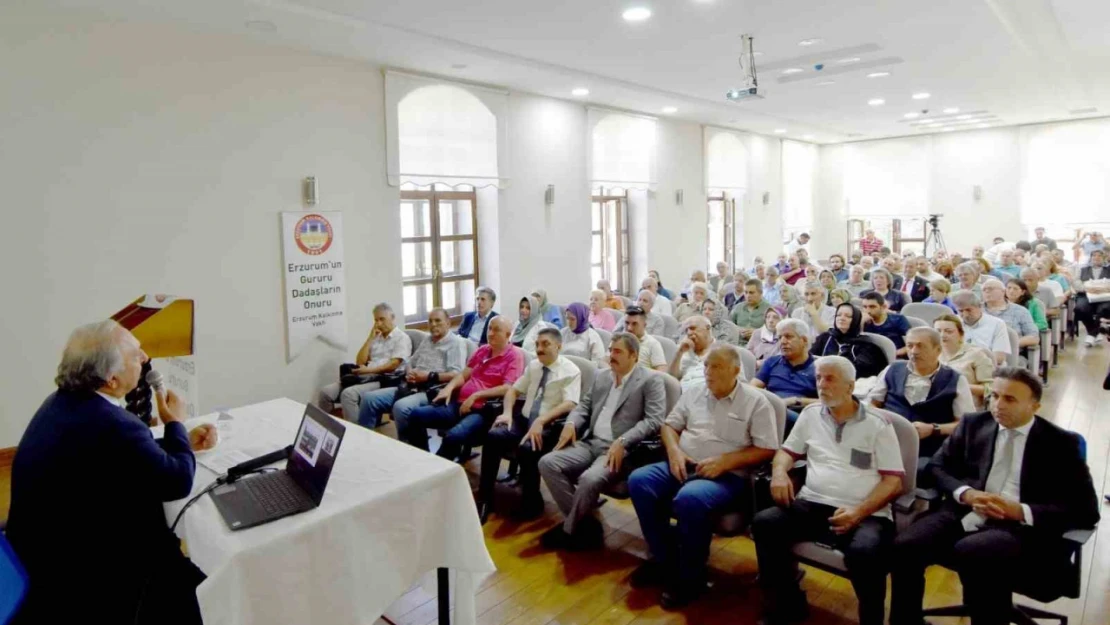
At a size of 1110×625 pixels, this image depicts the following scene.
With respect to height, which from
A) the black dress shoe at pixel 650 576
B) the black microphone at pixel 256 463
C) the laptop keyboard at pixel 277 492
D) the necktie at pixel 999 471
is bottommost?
the black dress shoe at pixel 650 576

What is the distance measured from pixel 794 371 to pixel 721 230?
333 inches

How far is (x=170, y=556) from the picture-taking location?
2.47 metres

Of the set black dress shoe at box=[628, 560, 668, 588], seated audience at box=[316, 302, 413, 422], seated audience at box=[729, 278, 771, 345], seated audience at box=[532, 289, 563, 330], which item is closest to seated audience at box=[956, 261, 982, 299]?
seated audience at box=[729, 278, 771, 345]

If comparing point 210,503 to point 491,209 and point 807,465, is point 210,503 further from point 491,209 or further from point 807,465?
point 491,209

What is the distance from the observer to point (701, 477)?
130 inches

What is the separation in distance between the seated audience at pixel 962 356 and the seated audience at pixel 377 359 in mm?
3908

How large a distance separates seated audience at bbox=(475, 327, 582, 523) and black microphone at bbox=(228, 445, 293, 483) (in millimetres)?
1612

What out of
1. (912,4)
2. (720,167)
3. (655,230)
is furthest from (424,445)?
(720,167)

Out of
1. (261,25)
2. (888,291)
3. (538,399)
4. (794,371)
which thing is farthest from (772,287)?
(261,25)

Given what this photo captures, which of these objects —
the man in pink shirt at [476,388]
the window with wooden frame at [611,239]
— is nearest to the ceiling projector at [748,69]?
the window with wooden frame at [611,239]

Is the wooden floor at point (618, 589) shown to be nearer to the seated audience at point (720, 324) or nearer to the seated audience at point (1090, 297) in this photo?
the seated audience at point (720, 324)

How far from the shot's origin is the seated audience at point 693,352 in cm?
458

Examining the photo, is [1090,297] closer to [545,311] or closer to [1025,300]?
[1025,300]

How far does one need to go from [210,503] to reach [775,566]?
219 centimetres
